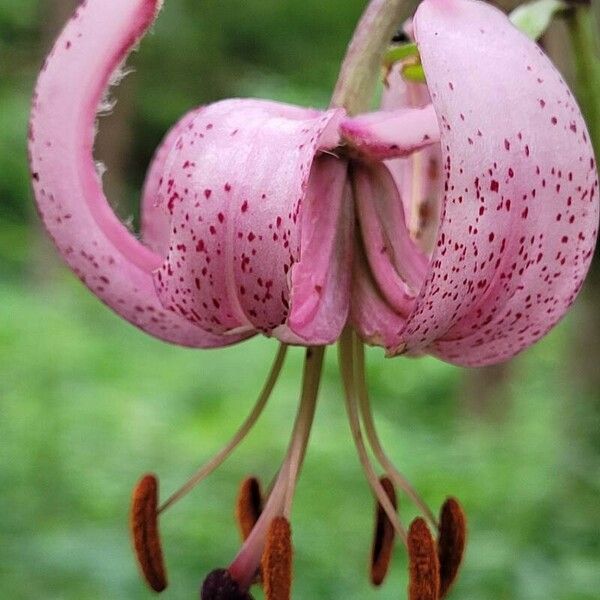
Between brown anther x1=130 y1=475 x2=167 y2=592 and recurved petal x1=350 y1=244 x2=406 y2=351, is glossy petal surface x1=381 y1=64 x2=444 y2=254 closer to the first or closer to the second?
recurved petal x1=350 y1=244 x2=406 y2=351

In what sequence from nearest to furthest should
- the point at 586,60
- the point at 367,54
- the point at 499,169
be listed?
the point at 499,169
the point at 367,54
the point at 586,60

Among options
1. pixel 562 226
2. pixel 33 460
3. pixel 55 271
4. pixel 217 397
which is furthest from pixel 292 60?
pixel 562 226

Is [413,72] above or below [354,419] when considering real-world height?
above

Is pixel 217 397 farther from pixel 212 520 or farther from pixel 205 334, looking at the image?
pixel 205 334

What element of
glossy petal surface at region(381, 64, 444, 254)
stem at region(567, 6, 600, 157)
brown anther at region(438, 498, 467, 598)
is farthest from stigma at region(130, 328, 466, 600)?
stem at region(567, 6, 600, 157)

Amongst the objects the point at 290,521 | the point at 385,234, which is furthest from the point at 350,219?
the point at 290,521

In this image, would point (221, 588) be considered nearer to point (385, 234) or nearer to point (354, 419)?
point (354, 419)
